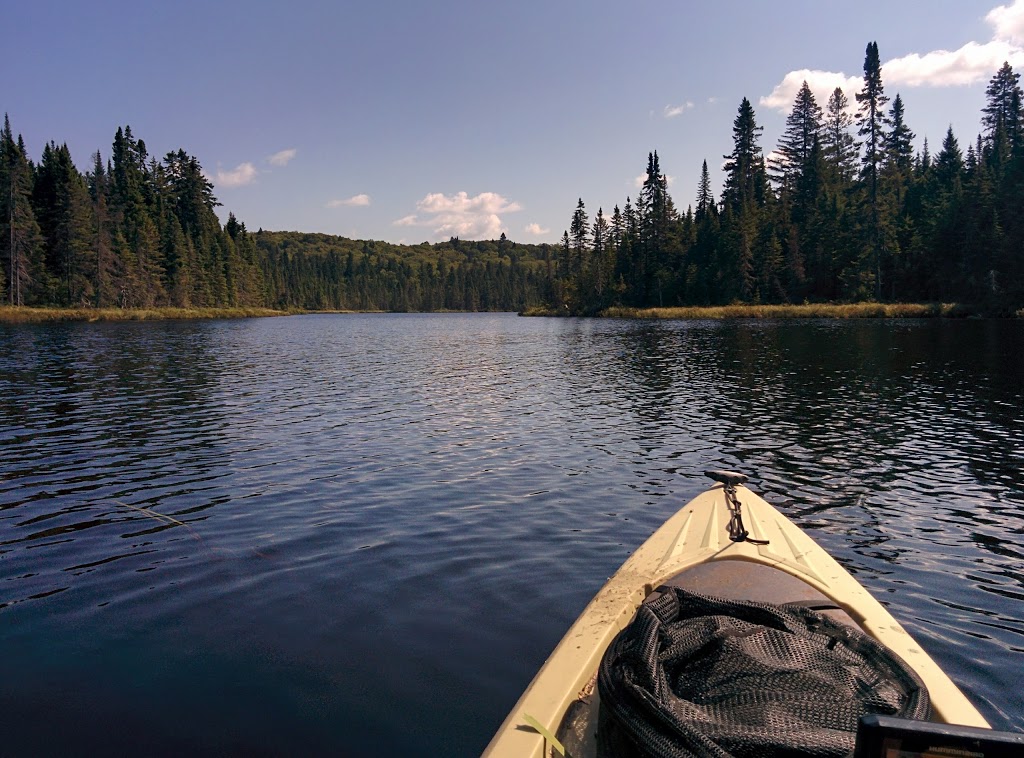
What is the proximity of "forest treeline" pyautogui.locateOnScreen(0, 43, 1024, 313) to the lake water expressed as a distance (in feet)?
181

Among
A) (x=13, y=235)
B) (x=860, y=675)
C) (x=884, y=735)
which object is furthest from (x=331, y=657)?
(x=13, y=235)

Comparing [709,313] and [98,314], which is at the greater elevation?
[98,314]

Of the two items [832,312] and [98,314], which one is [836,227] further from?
[98,314]

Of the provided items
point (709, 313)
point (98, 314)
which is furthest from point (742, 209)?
point (98, 314)

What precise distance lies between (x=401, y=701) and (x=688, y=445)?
1138cm

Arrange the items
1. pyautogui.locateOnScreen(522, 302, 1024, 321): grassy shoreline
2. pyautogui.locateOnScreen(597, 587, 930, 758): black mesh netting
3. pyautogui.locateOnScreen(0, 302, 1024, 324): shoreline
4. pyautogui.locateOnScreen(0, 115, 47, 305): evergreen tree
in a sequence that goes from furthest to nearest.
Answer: pyautogui.locateOnScreen(0, 115, 47, 305): evergreen tree
pyautogui.locateOnScreen(0, 302, 1024, 324): shoreline
pyautogui.locateOnScreen(522, 302, 1024, 321): grassy shoreline
pyautogui.locateOnScreen(597, 587, 930, 758): black mesh netting

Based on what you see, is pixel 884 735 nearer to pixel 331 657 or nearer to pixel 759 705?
pixel 759 705

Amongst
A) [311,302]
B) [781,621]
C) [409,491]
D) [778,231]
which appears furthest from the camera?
[311,302]

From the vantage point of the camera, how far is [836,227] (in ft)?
267

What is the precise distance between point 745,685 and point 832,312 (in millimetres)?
72327

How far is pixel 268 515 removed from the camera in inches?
409

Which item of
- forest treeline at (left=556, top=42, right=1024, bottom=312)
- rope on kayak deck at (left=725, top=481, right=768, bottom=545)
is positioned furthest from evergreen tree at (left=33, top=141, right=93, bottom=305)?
rope on kayak deck at (left=725, top=481, right=768, bottom=545)

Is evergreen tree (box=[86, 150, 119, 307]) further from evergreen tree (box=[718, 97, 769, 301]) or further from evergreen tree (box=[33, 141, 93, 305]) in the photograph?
evergreen tree (box=[718, 97, 769, 301])

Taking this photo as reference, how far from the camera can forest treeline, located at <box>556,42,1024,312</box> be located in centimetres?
6519
